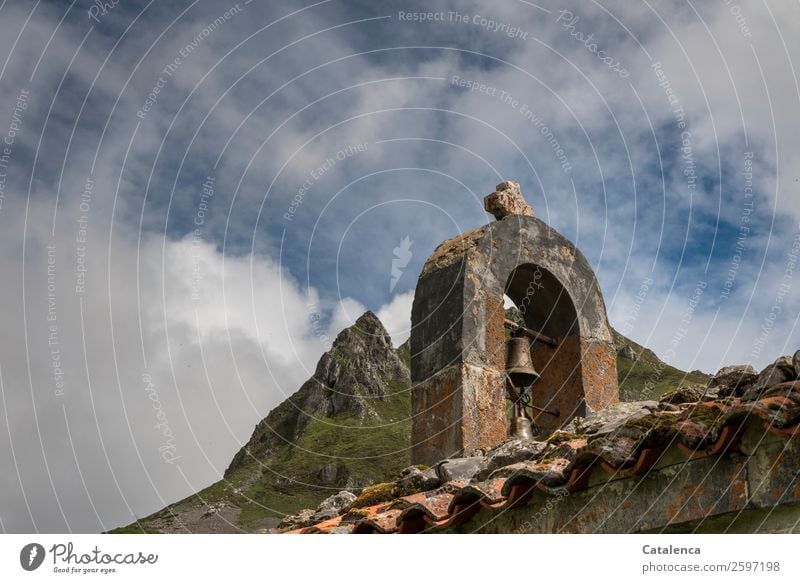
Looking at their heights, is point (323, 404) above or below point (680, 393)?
above

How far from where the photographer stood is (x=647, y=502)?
455 cm

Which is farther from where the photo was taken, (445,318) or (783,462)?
(445,318)

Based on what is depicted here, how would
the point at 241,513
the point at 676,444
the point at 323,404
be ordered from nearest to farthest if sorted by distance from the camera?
the point at 676,444 < the point at 241,513 < the point at 323,404

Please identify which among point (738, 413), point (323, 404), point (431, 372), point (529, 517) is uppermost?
point (323, 404)

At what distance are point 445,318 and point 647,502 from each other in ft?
12.5

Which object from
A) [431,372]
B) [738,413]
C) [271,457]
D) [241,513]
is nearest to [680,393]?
[738,413]

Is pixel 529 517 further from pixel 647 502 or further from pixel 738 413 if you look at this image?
pixel 738 413

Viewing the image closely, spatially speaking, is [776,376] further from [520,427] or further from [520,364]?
[520,364]

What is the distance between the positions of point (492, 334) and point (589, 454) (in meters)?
3.36

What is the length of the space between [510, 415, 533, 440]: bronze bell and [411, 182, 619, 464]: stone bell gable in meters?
0.26

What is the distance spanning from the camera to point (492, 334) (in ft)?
26.3
